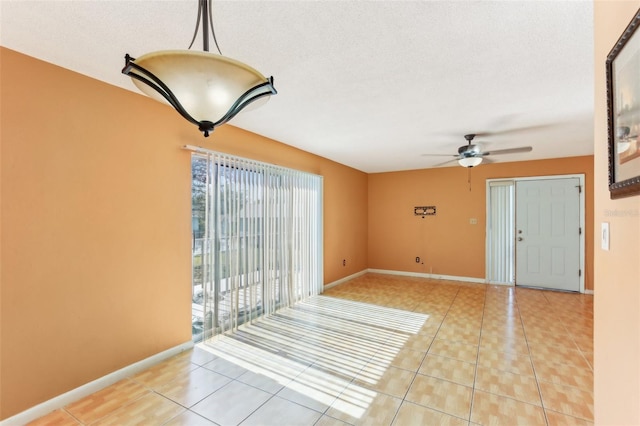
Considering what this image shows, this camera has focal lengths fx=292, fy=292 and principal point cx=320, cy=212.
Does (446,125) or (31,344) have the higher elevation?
(446,125)

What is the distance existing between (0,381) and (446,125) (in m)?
A: 4.40

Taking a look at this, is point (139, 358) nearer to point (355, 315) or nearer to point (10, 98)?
point (10, 98)

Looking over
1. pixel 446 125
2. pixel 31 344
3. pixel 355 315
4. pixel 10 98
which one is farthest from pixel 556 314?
pixel 10 98

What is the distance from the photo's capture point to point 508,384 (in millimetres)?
2355

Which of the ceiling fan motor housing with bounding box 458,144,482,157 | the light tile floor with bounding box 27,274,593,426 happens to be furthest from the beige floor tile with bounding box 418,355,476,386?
the ceiling fan motor housing with bounding box 458,144,482,157

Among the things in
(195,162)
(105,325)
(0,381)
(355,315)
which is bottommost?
(355,315)

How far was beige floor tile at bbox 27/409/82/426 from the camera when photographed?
195 centimetres

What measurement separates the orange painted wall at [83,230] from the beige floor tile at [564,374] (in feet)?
10.9

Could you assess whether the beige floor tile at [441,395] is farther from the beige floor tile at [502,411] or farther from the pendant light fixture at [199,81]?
the pendant light fixture at [199,81]

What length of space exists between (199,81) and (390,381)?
2538mm

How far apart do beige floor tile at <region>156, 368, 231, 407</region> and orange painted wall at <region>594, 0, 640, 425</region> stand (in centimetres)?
238

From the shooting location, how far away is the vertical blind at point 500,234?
5.74 metres

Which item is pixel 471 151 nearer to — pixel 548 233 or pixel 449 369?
pixel 449 369

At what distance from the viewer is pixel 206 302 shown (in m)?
3.17
